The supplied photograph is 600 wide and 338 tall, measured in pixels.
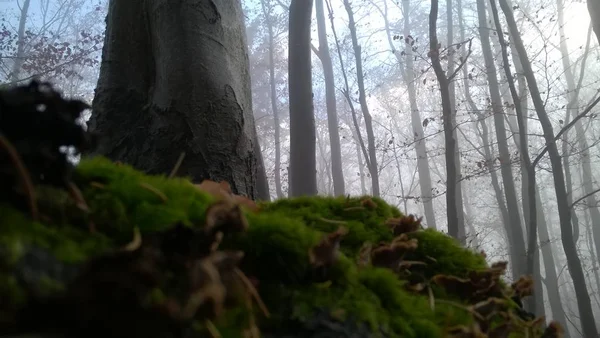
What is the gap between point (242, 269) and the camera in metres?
0.87

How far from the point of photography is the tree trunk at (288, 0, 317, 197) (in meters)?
5.54

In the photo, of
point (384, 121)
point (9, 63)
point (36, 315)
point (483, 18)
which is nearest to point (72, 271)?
point (36, 315)

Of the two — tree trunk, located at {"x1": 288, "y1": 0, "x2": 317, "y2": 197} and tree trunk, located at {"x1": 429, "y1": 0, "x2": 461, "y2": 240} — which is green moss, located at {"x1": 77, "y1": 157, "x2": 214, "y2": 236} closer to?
tree trunk, located at {"x1": 288, "y1": 0, "x2": 317, "y2": 197}

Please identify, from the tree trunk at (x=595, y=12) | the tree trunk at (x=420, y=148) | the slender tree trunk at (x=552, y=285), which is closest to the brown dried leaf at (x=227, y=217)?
the tree trunk at (x=595, y=12)

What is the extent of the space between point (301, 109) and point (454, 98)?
51.7ft

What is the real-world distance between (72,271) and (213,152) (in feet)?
5.84

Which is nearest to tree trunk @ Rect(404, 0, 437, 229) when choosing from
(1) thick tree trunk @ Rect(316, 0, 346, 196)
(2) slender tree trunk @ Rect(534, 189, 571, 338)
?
(1) thick tree trunk @ Rect(316, 0, 346, 196)

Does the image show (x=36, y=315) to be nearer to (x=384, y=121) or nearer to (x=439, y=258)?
(x=439, y=258)

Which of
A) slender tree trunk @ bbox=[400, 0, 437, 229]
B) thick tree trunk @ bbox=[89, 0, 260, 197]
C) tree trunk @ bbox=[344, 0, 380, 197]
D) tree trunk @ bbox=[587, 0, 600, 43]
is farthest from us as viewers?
slender tree trunk @ bbox=[400, 0, 437, 229]

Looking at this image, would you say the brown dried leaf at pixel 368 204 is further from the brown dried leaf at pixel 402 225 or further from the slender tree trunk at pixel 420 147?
the slender tree trunk at pixel 420 147

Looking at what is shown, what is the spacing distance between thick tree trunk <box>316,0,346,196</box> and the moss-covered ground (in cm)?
1160

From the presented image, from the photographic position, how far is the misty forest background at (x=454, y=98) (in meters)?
6.56

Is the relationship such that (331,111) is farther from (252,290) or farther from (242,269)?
(252,290)

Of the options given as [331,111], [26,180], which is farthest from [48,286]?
[331,111]
